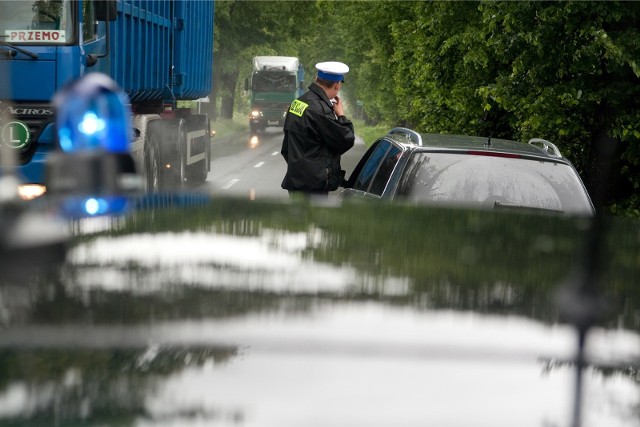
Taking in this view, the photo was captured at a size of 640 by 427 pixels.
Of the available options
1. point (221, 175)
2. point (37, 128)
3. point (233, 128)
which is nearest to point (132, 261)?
point (37, 128)

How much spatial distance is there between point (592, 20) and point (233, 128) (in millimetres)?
44177

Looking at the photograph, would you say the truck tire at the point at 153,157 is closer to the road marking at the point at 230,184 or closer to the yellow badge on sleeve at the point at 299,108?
the yellow badge on sleeve at the point at 299,108

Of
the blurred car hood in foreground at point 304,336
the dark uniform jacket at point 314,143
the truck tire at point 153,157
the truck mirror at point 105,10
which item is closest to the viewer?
the blurred car hood in foreground at point 304,336

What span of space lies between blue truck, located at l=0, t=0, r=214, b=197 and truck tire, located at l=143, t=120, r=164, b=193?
15 millimetres

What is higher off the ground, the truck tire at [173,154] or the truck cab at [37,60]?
the truck cab at [37,60]

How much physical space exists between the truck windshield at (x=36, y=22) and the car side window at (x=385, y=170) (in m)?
4.94

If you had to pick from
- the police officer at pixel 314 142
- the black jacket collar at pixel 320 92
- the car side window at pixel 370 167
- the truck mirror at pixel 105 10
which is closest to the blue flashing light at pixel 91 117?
the car side window at pixel 370 167

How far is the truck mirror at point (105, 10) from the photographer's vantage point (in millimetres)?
11680

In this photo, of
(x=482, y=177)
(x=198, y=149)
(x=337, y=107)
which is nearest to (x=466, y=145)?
(x=482, y=177)

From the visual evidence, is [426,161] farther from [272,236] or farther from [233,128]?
[233,128]

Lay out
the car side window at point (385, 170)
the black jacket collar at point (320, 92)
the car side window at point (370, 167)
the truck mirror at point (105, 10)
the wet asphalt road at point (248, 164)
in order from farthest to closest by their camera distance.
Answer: the wet asphalt road at point (248, 164) < the truck mirror at point (105, 10) < the black jacket collar at point (320, 92) < the car side window at point (370, 167) < the car side window at point (385, 170)

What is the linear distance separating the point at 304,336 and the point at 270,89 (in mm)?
50643

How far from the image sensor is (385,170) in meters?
7.55

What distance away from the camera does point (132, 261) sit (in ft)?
7.08
